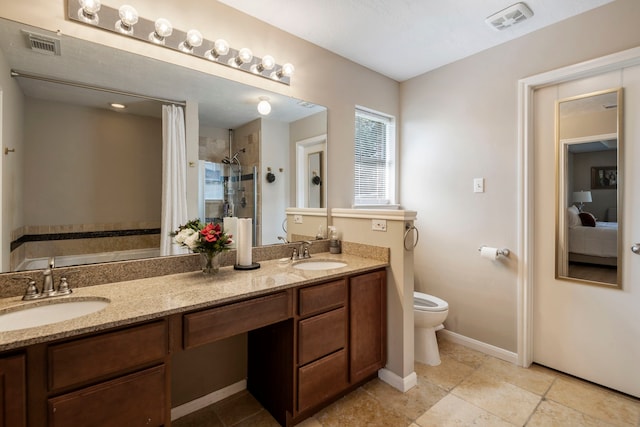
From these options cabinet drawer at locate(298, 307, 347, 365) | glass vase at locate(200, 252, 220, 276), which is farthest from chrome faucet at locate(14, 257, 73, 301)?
cabinet drawer at locate(298, 307, 347, 365)

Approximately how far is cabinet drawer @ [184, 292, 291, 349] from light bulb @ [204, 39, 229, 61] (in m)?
1.45

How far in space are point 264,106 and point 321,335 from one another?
1545 millimetres

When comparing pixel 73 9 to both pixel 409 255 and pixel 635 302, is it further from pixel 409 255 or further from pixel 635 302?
pixel 635 302

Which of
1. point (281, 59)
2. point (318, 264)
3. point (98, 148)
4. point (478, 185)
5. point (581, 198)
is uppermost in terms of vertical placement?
point (281, 59)

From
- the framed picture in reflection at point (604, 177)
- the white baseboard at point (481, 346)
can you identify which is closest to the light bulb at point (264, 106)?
the framed picture in reflection at point (604, 177)

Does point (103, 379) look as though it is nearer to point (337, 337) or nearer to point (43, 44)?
point (337, 337)

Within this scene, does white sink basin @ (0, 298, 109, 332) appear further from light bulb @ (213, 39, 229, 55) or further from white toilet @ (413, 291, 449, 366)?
white toilet @ (413, 291, 449, 366)

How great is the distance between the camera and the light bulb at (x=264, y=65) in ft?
6.45

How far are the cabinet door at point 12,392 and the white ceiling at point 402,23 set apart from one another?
2018 mm

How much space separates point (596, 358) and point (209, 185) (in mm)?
2757

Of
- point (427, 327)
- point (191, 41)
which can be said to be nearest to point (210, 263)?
point (191, 41)

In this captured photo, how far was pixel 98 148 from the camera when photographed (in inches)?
58.8

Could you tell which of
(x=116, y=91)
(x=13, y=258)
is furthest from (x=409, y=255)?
(x=13, y=258)

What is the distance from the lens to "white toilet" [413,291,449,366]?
2211mm
